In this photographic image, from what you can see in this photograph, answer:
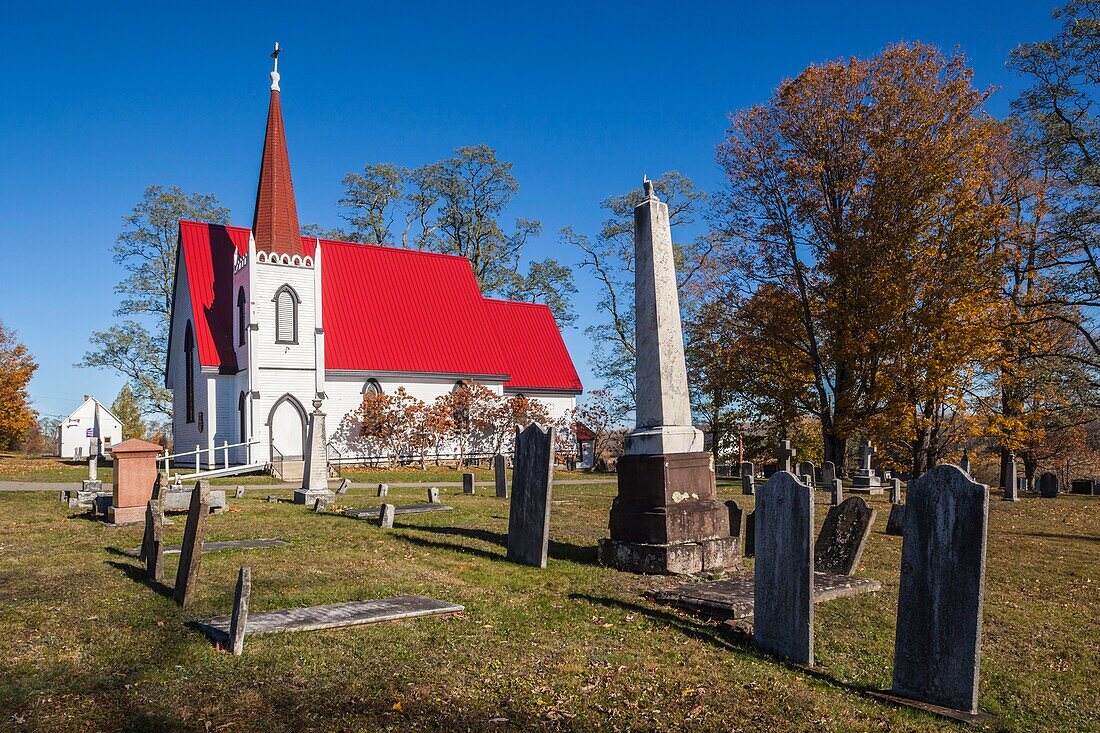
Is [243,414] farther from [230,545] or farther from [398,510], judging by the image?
[230,545]

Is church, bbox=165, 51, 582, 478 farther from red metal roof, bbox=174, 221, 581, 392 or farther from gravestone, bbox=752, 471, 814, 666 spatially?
gravestone, bbox=752, 471, 814, 666

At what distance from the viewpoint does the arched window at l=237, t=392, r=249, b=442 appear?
31281 millimetres

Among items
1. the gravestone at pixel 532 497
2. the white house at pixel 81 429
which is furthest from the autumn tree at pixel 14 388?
the gravestone at pixel 532 497

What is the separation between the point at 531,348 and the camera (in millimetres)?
41781

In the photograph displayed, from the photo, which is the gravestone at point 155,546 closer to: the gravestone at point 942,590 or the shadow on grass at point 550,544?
the shadow on grass at point 550,544

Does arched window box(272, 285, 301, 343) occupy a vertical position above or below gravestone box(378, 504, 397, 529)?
above

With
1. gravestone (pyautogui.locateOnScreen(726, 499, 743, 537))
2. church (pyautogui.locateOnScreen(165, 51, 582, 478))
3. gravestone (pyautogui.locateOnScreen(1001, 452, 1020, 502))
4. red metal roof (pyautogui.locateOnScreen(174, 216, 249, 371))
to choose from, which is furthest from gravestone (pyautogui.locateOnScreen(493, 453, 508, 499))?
red metal roof (pyautogui.locateOnScreen(174, 216, 249, 371))

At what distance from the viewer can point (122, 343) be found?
42.8 metres

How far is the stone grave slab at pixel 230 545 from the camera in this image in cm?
990

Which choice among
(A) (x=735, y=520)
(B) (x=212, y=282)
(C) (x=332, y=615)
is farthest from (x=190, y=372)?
(C) (x=332, y=615)

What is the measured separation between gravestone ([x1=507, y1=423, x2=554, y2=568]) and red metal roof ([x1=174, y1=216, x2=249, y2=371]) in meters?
25.9

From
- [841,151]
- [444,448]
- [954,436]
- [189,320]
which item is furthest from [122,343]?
[954,436]

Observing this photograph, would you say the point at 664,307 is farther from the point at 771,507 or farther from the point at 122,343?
the point at 122,343

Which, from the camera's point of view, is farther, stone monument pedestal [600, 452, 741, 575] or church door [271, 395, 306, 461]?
church door [271, 395, 306, 461]
